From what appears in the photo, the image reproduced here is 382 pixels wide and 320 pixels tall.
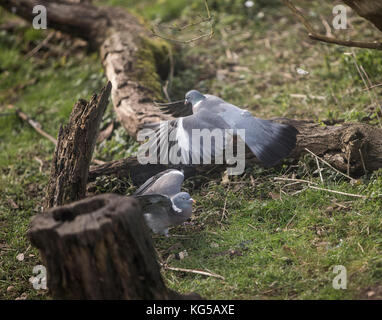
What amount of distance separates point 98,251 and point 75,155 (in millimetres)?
1334

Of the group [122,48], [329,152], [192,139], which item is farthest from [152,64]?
[329,152]

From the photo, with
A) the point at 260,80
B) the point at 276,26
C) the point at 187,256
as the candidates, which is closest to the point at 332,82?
the point at 260,80

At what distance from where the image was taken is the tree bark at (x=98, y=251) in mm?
2496

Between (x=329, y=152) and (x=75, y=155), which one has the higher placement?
(x=75, y=155)

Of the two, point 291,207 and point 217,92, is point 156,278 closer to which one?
point 291,207

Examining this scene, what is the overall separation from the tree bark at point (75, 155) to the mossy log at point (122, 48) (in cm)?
99

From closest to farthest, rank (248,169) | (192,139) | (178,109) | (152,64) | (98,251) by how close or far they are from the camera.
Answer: (98,251) < (192,139) < (248,169) < (178,109) < (152,64)

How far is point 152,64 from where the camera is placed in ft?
19.4

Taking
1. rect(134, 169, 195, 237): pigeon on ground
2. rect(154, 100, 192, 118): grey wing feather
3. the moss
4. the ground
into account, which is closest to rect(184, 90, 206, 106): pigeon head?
rect(154, 100, 192, 118): grey wing feather

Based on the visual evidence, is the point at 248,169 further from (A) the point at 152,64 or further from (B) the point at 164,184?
(A) the point at 152,64

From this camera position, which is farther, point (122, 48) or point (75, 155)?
point (122, 48)

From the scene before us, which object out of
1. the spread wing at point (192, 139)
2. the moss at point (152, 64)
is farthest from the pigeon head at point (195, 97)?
the moss at point (152, 64)

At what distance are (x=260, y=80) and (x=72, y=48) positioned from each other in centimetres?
323

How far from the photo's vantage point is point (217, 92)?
19.8 feet
